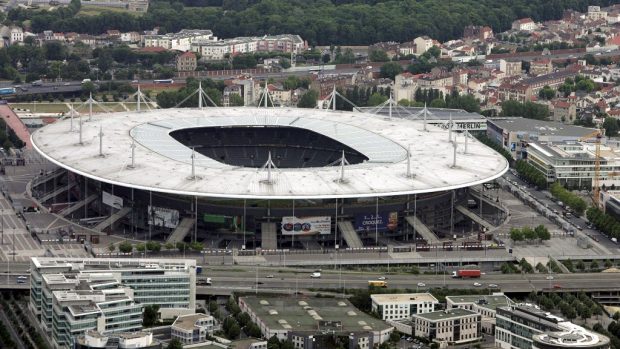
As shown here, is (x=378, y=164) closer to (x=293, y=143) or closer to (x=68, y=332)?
(x=293, y=143)

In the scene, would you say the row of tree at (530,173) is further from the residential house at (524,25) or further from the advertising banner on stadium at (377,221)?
the residential house at (524,25)

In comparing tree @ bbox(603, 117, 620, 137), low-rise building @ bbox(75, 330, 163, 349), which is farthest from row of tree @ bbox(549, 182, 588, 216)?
low-rise building @ bbox(75, 330, 163, 349)

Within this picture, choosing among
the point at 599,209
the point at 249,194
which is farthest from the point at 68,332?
the point at 599,209

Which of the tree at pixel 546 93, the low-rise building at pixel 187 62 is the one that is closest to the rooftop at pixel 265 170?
the tree at pixel 546 93

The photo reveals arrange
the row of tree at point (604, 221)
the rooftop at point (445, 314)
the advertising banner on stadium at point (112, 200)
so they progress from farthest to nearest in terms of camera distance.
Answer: the row of tree at point (604, 221) → the advertising banner on stadium at point (112, 200) → the rooftop at point (445, 314)

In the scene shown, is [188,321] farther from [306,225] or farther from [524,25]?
[524,25]

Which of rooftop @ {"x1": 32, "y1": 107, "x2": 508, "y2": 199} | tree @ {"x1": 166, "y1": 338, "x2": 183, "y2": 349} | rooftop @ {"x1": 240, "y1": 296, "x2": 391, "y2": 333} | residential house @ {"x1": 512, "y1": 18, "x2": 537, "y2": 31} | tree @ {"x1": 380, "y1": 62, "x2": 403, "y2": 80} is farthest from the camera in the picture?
residential house @ {"x1": 512, "y1": 18, "x2": 537, "y2": 31}

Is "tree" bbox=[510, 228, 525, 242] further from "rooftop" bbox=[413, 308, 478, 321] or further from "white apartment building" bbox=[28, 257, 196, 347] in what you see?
"white apartment building" bbox=[28, 257, 196, 347]
